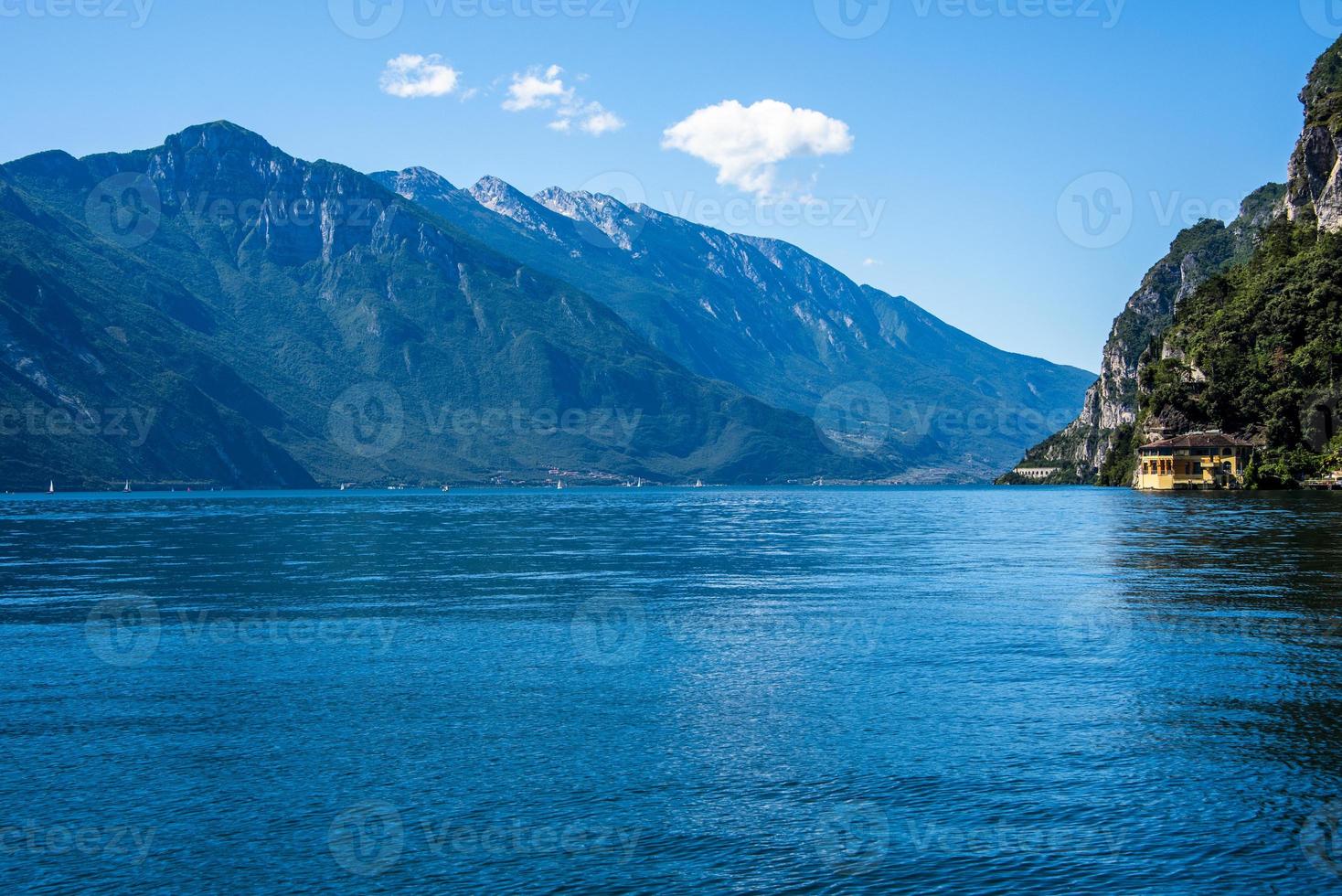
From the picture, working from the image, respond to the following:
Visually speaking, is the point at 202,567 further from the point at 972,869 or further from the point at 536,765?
the point at 972,869

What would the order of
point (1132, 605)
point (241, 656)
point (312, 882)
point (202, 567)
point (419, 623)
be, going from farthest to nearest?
point (202, 567)
point (1132, 605)
point (419, 623)
point (241, 656)
point (312, 882)

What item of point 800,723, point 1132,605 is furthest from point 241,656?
point 1132,605

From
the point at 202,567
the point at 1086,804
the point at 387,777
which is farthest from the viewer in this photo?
the point at 202,567

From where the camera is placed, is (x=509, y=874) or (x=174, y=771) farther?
(x=174, y=771)

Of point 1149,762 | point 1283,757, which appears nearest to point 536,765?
point 1149,762

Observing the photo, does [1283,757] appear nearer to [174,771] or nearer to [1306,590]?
[174,771]

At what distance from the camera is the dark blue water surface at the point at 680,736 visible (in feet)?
61.5

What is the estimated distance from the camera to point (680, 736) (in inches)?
1056

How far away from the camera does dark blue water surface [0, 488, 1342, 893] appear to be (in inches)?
738

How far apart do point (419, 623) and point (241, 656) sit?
8891 millimetres

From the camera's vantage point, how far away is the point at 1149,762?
23.9m

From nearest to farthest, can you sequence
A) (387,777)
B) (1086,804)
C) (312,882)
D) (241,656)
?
(312,882)
(1086,804)
(387,777)
(241,656)

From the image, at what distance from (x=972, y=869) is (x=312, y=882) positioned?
1055cm

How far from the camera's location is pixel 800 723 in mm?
27797
